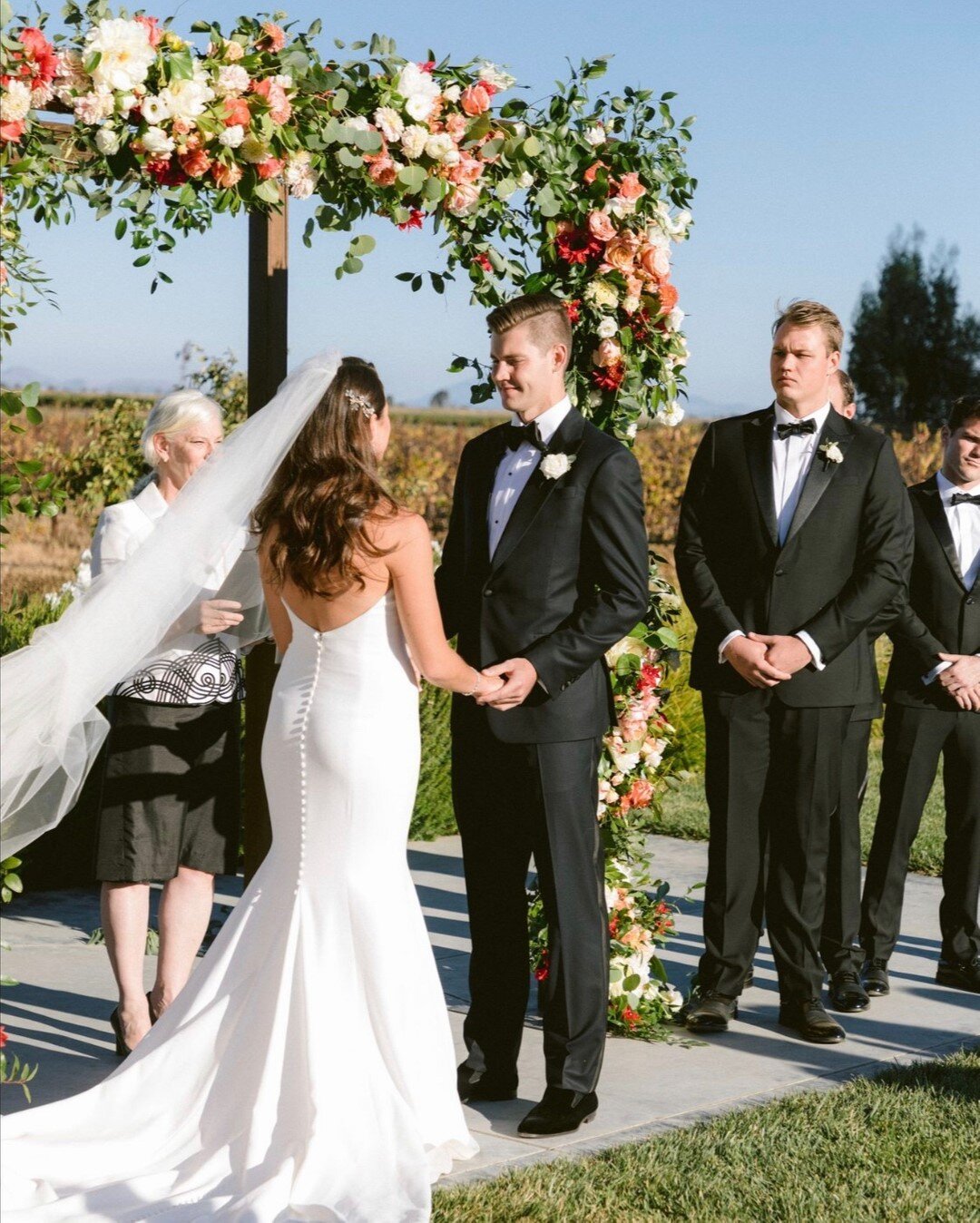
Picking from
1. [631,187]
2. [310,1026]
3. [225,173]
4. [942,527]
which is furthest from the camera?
[942,527]

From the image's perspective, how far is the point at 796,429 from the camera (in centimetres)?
528

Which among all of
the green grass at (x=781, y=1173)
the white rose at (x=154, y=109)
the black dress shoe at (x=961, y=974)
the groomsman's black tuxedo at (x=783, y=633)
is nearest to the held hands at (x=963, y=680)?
the groomsman's black tuxedo at (x=783, y=633)

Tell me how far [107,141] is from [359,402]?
91 cm

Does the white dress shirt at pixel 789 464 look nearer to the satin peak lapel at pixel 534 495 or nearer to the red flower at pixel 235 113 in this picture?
the satin peak lapel at pixel 534 495

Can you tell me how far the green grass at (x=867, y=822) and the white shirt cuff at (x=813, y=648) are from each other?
11.6ft

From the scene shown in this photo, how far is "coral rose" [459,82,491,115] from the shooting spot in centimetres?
463

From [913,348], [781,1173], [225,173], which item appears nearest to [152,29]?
[225,173]

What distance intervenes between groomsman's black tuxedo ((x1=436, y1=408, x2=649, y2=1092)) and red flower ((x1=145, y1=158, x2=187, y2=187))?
1271mm

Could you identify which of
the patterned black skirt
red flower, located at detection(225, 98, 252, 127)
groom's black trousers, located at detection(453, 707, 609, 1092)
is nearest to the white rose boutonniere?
groom's black trousers, located at detection(453, 707, 609, 1092)

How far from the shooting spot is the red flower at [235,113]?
401 centimetres

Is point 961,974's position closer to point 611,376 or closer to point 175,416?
point 611,376

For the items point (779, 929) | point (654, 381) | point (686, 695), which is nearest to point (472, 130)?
point (654, 381)

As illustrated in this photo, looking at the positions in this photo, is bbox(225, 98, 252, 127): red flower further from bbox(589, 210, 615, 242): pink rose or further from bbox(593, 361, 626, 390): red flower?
bbox(593, 361, 626, 390): red flower

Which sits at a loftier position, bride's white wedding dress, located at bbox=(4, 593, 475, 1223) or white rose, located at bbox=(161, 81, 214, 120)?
white rose, located at bbox=(161, 81, 214, 120)
